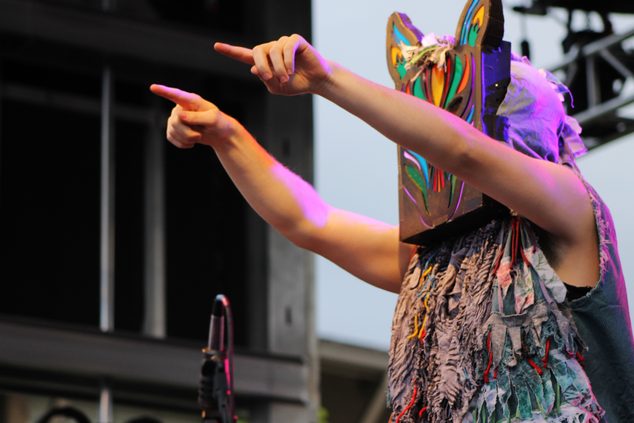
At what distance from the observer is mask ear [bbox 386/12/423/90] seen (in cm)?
287

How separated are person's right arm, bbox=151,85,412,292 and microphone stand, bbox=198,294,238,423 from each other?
80 cm

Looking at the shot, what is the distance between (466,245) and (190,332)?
624 cm

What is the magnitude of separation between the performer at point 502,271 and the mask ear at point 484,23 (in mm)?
113

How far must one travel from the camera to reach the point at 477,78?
2605 millimetres

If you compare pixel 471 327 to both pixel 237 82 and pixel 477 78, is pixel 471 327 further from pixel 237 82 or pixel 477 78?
pixel 237 82

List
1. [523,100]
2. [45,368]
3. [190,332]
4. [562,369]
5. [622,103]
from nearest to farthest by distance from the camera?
1. [562,369]
2. [523,100]
3. [622,103]
4. [45,368]
5. [190,332]

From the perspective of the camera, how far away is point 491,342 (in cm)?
250

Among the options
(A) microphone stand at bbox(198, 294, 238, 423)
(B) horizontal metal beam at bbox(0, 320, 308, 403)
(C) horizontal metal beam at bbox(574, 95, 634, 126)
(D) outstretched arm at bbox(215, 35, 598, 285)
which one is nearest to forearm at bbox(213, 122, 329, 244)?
(D) outstretched arm at bbox(215, 35, 598, 285)

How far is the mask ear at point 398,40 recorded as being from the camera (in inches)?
113

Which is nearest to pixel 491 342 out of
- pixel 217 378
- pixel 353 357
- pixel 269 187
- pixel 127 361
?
pixel 269 187

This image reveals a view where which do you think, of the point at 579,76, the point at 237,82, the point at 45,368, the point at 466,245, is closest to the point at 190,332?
the point at 45,368

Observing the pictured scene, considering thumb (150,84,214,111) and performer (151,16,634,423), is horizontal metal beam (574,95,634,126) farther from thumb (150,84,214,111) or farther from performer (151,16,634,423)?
thumb (150,84,214,111)

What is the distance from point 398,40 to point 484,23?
1.10ft

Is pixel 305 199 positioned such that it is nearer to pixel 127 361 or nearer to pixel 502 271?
pixel 502 271
